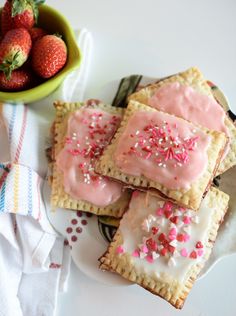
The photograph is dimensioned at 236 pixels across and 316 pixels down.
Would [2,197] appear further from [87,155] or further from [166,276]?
[166,276]

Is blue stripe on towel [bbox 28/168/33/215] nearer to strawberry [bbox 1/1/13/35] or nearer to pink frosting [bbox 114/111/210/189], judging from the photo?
pink frosting [bbox 114/111/210/189]

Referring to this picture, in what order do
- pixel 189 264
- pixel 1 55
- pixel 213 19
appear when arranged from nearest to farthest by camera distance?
pixel 189 264, pixel 1 55, pixel 213 19

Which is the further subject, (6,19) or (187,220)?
(6,19)

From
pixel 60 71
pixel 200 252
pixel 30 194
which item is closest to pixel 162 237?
pixel 200 252

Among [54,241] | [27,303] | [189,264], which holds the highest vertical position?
[189,264]

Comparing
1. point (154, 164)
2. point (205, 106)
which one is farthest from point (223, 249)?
point (205, 106)

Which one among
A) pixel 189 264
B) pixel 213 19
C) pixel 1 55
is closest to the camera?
pixel 189 264

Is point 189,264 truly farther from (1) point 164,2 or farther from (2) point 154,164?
(1) point 164,2
